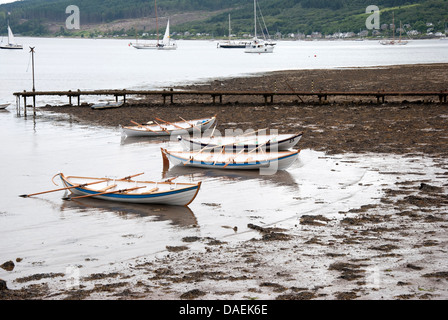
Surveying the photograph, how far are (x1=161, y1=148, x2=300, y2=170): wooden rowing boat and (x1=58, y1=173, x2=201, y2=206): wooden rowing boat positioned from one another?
15.1 feet

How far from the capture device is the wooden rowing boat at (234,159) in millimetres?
26163

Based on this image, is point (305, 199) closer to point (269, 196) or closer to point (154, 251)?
point (269, 196)

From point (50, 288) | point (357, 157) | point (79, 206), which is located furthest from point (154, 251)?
point (357, 157)

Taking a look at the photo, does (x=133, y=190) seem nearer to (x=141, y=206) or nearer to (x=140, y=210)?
(x=141, y=206)

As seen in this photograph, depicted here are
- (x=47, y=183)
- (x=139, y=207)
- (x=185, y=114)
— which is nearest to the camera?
(x=139, y=207)

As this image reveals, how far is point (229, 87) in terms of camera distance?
65.2m

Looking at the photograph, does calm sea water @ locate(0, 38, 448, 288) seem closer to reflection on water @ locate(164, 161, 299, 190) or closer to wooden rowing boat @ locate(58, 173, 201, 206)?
reflection on water @ locate(164, 161, 299, 190)


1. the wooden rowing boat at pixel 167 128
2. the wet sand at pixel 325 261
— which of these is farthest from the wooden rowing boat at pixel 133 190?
the wooden rowing boat at pixel 167 128

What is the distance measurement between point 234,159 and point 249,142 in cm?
283

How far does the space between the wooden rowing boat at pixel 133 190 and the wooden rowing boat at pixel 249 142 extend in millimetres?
6502

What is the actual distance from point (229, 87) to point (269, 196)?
143 ft

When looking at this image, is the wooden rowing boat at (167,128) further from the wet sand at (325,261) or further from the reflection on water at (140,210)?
the reflection on water at (140,210)

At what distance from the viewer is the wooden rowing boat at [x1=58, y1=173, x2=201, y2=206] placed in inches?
818

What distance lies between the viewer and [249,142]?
95.7 ft
